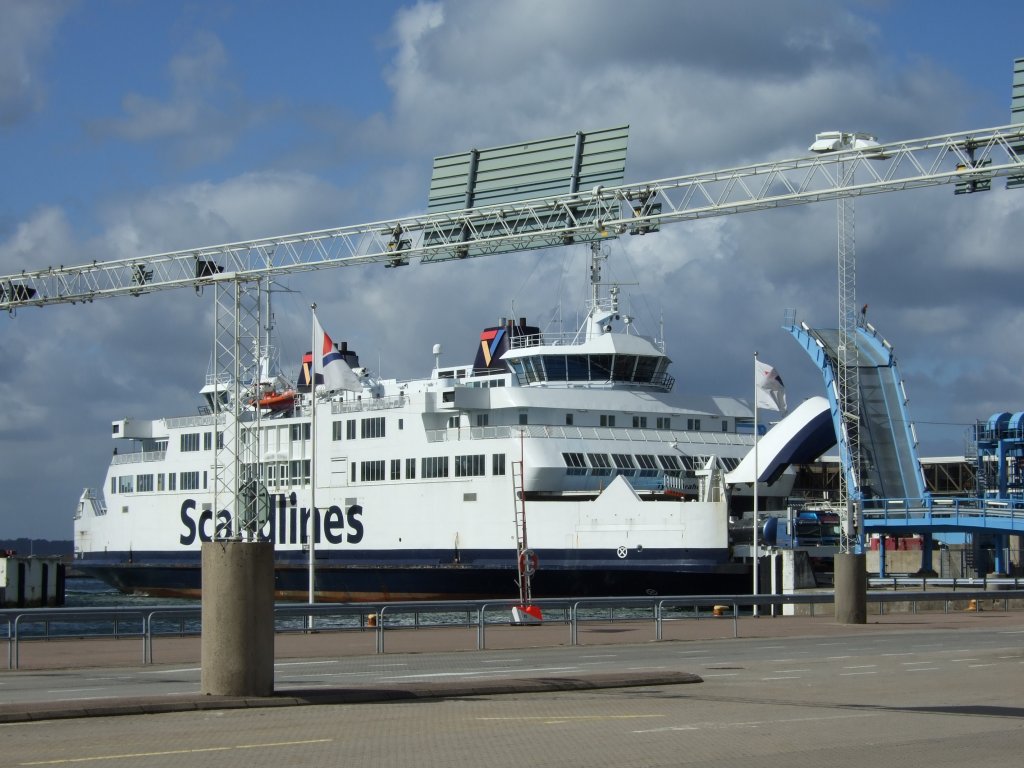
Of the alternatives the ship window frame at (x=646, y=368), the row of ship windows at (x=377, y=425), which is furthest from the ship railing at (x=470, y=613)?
the ship window frame at (x=646, y=368)

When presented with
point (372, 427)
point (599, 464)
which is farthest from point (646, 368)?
point (372, 427)

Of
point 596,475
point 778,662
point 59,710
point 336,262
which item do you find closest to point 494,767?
point 59,710

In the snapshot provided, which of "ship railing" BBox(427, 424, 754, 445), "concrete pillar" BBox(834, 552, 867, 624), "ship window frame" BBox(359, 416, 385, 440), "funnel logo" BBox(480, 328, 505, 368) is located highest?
"funnel logo" BBox(480, 328, 505, 368)

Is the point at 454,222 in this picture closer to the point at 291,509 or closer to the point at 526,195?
the point at 526,195

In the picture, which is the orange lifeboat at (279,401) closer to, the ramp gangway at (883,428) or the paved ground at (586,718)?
the ramp gangway at (883,428)

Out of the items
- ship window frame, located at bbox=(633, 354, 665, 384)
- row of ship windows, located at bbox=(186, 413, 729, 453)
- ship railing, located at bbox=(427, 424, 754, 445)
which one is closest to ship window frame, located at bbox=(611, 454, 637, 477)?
ship railing, located at bbox=(427, 424, 754, 445)

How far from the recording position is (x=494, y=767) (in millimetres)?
10773

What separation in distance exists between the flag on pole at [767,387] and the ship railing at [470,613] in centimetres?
674

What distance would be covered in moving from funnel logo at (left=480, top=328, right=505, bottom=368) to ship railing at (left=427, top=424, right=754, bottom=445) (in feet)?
31.0

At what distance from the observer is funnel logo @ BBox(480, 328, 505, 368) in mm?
65000

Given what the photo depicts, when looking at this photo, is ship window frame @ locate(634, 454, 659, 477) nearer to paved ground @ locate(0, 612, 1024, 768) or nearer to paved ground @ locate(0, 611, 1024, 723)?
paved ground @ locate(0, 611, 1024, 723)

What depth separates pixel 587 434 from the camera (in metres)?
54.5

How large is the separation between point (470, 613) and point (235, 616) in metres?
21.9

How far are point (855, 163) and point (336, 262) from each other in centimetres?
1851
